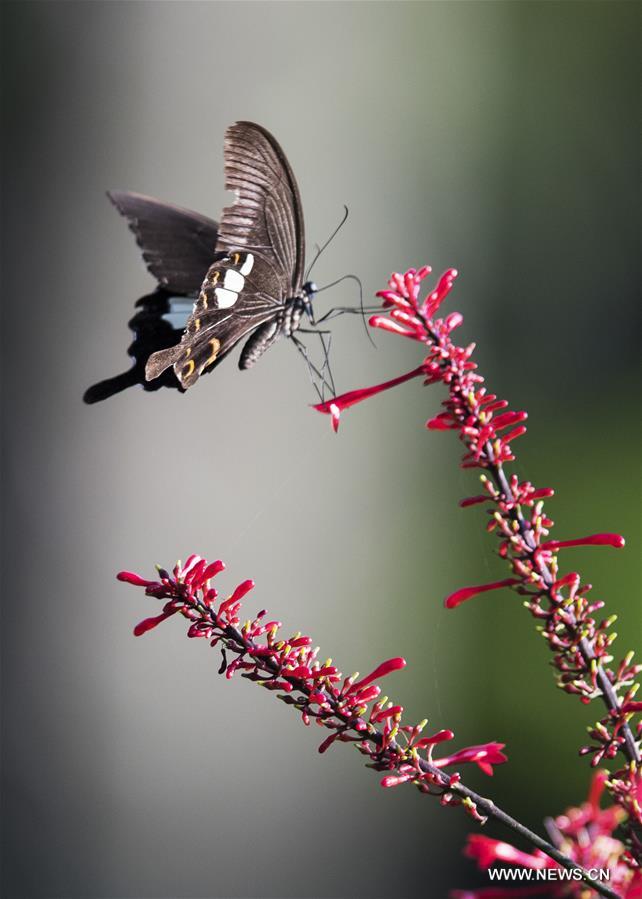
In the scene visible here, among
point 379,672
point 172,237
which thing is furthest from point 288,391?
point 379,672

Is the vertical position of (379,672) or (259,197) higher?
(259,197)

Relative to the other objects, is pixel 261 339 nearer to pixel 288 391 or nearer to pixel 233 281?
pixel 233 281

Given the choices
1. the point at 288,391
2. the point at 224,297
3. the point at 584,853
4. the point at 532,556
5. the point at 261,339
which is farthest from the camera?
the point at 288,391

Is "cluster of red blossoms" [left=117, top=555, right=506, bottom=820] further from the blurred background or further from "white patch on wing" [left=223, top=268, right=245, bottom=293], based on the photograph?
the blurred background

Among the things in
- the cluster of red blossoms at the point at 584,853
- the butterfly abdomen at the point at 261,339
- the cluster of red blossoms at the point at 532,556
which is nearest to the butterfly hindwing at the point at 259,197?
the butterfly abdomen at the point at 261,339

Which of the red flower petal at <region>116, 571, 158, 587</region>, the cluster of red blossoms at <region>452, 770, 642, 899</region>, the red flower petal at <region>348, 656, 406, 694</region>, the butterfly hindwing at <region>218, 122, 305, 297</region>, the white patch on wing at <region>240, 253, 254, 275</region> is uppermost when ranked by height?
the butterfly hindwing at <region>218, 122, 305, 297</region>

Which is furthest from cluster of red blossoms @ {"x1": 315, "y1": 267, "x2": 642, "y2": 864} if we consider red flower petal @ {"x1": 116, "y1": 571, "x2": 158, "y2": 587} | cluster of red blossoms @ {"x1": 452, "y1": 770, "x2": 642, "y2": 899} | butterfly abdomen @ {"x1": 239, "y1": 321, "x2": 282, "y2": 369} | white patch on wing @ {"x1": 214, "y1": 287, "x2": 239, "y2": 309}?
butterfly abdomen @ {"x1": 239, "y1": 321, "x2": 282, "y2": 369}

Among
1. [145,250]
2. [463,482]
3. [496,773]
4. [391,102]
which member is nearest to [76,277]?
[391,102]
